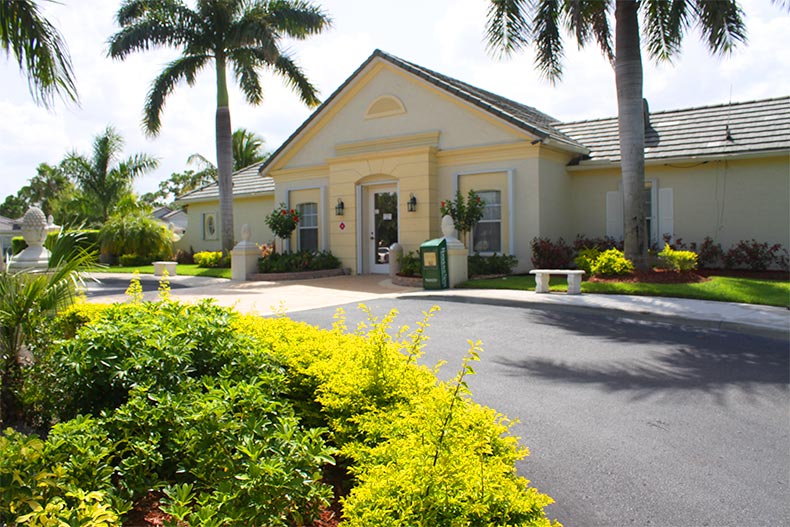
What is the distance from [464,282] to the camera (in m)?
14.7

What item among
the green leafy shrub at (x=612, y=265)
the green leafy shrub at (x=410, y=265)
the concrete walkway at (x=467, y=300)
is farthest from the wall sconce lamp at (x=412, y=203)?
the green leafy shrub at (x=612, y=265)

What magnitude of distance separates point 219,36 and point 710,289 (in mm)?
17830

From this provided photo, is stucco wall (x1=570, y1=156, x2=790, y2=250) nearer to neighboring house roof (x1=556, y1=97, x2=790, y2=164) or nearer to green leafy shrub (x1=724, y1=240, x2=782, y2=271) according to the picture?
green leafy shrub (x1=724, y1=240, x2=782, y2=271)

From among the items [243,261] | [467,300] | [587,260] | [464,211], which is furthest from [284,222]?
[587,260]

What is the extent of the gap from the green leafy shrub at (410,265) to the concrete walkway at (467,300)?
2.05ft

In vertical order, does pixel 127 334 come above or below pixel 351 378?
above

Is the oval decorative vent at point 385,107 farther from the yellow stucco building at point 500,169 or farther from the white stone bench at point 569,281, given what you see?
the white stone bench at point 569,281

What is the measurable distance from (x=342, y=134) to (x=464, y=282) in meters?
7.76

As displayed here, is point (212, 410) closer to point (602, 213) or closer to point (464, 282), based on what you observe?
point (464, 282)

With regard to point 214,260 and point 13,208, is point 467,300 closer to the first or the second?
point 214,260

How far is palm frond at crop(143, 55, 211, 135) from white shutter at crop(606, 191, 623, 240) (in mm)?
15075

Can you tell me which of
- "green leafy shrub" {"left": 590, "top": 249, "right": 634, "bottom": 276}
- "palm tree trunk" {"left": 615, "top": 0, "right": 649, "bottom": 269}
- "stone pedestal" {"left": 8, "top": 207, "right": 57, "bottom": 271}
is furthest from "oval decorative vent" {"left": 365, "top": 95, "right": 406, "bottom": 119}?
"stone pedestal" {"left": 8, "top": 207, "right": 57, "bottom": 271}

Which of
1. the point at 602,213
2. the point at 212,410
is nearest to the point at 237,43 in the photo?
the point at 602,213

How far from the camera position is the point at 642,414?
532cm
